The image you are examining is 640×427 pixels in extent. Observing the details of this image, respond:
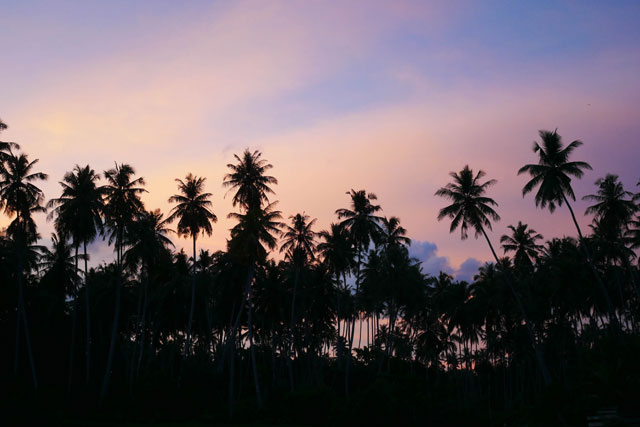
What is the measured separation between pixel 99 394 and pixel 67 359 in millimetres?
11151

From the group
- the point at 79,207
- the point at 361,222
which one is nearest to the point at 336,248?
the point at 361,222

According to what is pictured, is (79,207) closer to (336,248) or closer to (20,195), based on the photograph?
(20,195)

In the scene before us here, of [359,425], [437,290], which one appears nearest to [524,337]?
[437,290]

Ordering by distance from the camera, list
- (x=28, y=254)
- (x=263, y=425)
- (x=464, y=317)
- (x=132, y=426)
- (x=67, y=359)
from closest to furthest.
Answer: (x=132, y=426) → (x=263, y=425) → (x=28, y=254) → (x=67, y=359) → (x=464, y=317)

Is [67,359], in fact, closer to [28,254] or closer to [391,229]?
[28,254]

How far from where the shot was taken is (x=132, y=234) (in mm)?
53219

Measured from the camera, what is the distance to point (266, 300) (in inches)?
2490

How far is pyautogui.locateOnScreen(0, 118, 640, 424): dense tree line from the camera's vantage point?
4534 centimetres

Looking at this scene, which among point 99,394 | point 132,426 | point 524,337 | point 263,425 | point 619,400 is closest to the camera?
point 619,400

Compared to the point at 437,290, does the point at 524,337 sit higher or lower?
lower

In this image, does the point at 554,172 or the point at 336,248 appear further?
the point at 336,248

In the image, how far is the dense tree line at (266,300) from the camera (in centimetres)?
4534

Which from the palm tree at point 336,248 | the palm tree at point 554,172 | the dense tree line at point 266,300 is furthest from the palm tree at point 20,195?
the palm tree at point 554,172

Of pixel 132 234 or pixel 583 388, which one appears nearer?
pixel 583 388
